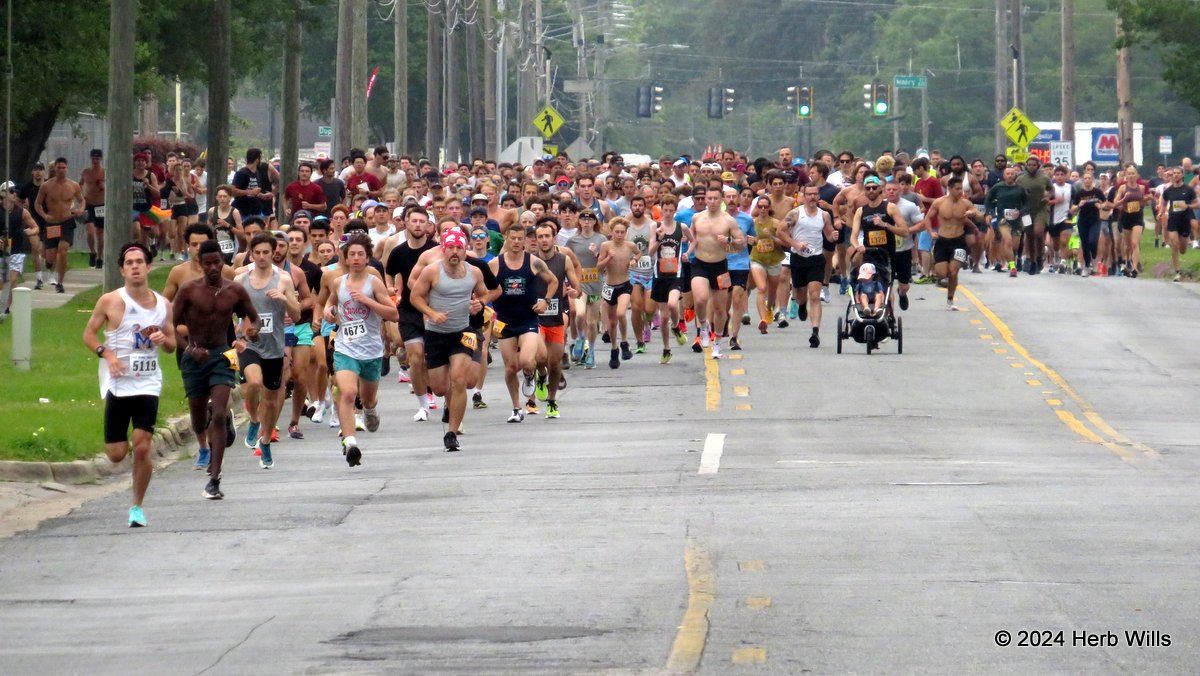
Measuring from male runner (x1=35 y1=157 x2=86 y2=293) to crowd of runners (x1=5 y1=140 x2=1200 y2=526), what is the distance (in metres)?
0.04

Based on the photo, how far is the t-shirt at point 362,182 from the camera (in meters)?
31.6

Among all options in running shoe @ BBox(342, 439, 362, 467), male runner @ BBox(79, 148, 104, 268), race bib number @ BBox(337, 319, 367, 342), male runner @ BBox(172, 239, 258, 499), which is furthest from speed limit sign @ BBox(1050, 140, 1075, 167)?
male runner @ BBox(172, 239, 258, 499)

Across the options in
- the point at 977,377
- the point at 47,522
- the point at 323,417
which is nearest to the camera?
the point at 47,522

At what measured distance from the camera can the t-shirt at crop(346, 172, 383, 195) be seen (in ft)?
104

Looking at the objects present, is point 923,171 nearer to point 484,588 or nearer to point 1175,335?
point 1175,335

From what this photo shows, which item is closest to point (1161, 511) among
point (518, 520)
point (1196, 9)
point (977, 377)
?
point (518, 520)

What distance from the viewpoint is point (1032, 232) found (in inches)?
1463

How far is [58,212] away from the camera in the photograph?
29984 mm

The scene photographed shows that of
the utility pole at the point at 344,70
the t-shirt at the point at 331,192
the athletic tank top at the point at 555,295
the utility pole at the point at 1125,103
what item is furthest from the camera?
the utility pole at the point at 1125,103

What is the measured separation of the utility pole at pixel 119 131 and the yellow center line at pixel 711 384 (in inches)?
247

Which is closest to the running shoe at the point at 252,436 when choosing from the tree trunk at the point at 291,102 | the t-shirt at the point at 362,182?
the t-shirt at the point at 362,182

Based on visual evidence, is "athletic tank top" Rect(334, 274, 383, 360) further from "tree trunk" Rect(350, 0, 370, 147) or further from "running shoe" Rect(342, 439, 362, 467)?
"tree trunk" Rect(350, 0, 370, 147)

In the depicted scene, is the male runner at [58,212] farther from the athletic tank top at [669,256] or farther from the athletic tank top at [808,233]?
the athletic tank top at [808,233]

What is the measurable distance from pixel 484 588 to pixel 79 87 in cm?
2190
